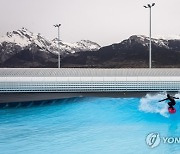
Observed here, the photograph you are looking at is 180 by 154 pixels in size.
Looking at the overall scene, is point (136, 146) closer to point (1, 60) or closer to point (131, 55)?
point (1, 60)

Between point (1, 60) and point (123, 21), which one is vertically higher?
point (123, 21)

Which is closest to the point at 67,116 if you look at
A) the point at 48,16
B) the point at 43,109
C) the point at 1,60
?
the point at 43,109

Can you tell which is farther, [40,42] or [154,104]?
[40,42]

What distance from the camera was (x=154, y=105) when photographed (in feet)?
24.6

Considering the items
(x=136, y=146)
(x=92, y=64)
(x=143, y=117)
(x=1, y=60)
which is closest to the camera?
(x=136, y=146)

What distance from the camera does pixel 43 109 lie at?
746 cm

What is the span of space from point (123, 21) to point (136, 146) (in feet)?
22.3

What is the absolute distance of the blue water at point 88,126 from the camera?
5.99 metres

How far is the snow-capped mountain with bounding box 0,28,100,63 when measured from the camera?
13.4 metres

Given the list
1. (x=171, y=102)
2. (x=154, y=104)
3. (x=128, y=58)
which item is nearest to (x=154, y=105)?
(x=154, y=104)

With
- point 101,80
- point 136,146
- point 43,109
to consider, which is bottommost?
point 136,146

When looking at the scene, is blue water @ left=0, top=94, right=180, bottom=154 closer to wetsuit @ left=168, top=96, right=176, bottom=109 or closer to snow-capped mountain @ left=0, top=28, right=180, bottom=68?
wetsuit @ left=168, top=96, right=176, bottom=109

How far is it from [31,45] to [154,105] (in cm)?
1060

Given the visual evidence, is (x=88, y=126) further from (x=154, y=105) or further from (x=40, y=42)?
(x=40, y=42)
